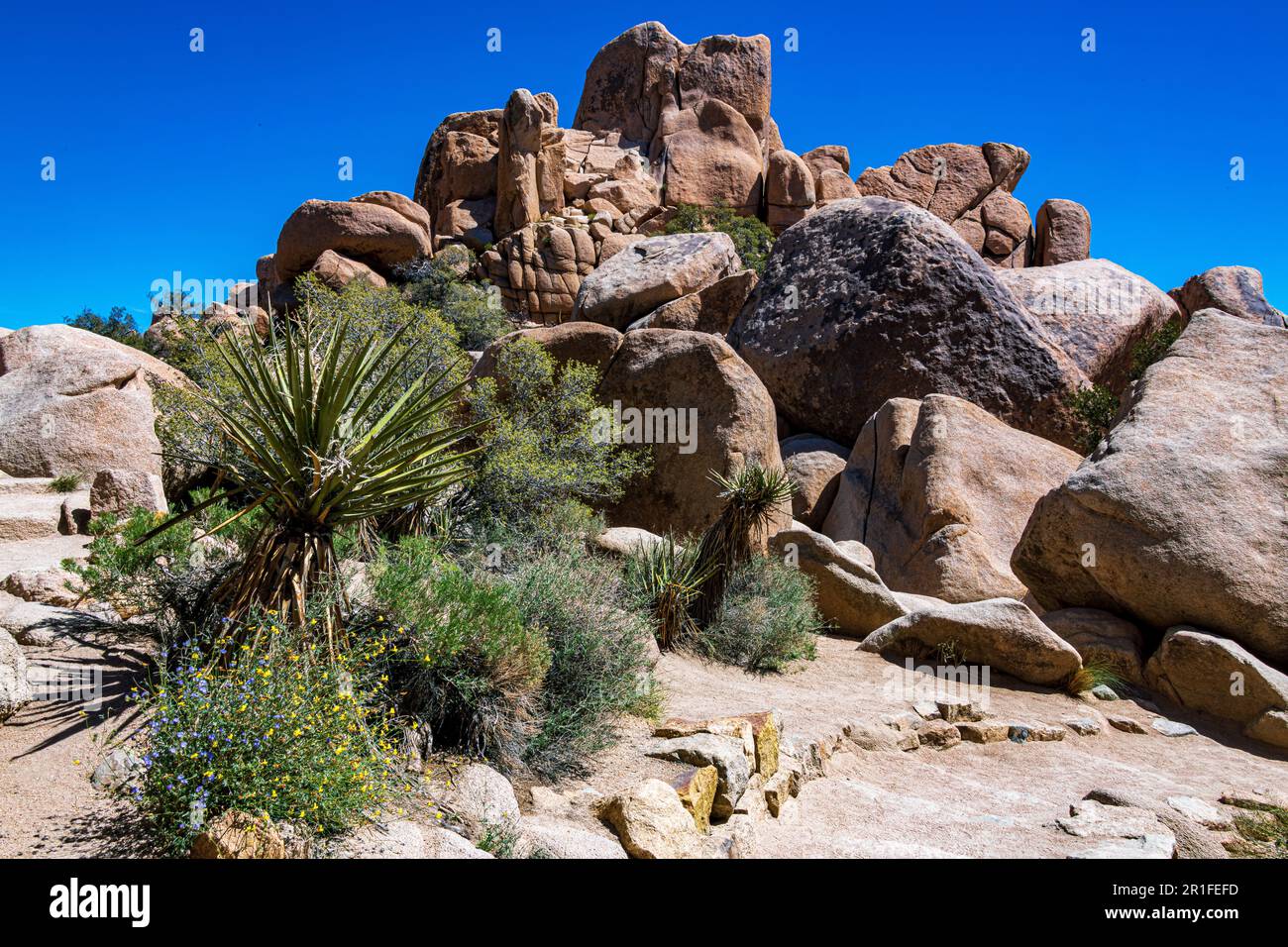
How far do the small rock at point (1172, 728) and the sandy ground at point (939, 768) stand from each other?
0.37 ft

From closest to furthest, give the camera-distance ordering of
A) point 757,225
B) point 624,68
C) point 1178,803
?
point 1178,803
point 757,225
point 624,68

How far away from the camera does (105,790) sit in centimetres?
397

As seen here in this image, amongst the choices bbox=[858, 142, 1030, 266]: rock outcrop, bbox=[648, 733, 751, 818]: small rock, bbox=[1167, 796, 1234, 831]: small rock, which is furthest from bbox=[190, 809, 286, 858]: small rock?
bbox=[858, 142, 1030, 266]: rock outcrop

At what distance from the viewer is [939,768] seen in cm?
742

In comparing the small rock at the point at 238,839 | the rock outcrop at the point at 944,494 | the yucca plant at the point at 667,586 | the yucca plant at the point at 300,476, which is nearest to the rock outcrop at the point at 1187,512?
the rock outcrop at the point at 944,494

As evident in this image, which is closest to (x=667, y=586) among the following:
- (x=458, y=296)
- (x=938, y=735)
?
(x=938, y=735)

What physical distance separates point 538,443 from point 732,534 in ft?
9.98

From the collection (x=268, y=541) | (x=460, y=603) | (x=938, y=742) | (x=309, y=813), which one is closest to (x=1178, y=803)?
(x=938, y=742)

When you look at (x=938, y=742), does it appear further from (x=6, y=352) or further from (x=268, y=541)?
(x=6, y=352)

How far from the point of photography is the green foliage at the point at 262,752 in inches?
145

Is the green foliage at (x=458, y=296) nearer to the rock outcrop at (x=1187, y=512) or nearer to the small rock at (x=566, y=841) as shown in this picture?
the rock outcrop at (x=1187, y=512)

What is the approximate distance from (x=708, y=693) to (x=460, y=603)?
306 centimetres

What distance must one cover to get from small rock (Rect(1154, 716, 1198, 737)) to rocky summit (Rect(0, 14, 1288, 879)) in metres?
0.21

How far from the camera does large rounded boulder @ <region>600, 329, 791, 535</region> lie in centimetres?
1207
